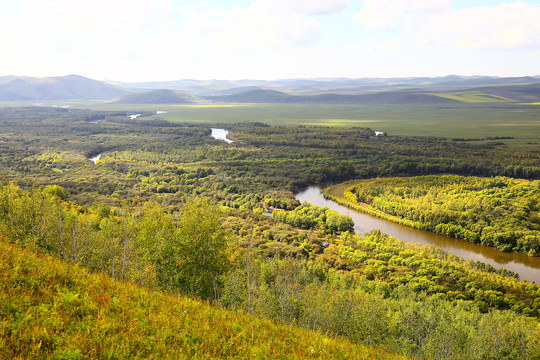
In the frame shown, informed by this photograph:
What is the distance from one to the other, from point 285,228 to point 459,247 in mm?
27847

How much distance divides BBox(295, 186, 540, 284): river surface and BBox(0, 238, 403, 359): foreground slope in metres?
47.2

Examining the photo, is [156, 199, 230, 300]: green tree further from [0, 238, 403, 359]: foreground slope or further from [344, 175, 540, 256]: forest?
[344, 175, 540, 256]: forest

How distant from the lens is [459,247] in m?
55.5

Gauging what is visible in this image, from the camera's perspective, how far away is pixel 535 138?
495 feet

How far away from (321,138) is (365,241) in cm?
11203

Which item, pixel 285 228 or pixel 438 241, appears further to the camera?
pixel 285 228

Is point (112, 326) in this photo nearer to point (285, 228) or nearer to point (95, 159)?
point (285, 228)

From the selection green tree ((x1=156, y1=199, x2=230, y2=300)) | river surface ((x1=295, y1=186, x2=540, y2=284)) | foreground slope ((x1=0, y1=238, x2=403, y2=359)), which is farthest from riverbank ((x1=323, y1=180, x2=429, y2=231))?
foreground slope ((x1=0, y1=238, x2=403, y2=359))

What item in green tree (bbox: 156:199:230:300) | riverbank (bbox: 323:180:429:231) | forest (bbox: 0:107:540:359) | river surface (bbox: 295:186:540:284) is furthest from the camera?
riverbank (bbox: 323:180:429:231)

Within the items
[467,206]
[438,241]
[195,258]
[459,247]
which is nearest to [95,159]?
[438,241]

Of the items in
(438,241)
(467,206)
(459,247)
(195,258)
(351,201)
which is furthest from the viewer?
(351,201)

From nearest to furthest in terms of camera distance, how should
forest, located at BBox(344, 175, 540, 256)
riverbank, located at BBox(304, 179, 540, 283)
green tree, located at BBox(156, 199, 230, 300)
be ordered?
green tree, located at BBox(156, 199, 230, 300)
riverbank, located at BBox(304, 179, 540, 283)
forest, located at BBox(344, 175, 540, 256)

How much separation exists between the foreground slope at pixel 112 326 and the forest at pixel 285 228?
11.4 inches

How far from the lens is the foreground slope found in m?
8.16
